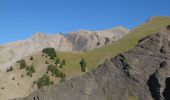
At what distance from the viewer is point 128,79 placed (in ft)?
204

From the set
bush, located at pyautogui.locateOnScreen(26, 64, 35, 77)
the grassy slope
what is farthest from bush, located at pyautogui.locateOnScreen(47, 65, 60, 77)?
bush, located at pyautogui.locateOnScreen(26, 64, 35, 77)

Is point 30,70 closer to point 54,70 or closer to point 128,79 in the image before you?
point 54,70

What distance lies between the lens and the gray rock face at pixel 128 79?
59469 millimetres

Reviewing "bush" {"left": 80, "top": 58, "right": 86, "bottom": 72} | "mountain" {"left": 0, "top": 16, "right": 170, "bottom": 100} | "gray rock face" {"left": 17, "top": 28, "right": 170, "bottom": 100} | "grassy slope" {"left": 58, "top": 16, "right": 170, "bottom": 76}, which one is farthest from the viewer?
"grassy slope" {"left": 58, "top": 16, "right": 170, "bottom": 76}

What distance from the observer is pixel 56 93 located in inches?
2502

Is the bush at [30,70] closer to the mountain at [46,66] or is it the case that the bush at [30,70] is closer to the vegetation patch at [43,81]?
the mountain at [46,66]

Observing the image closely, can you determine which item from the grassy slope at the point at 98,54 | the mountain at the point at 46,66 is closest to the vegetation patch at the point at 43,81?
the mountain at the point at 46,66

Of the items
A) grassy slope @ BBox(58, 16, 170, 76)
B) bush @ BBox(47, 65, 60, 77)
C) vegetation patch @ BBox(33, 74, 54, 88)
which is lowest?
vegetation patch @ BBox(33, 74, 54, 88)

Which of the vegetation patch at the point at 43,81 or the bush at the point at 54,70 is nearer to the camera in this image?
the vegetation patch at the point at 43,81

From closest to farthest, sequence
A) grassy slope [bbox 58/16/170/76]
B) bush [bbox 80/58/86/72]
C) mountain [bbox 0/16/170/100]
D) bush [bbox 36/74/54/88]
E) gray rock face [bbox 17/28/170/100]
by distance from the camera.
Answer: gray rock face [bbox 17/28/170/100], bush [bbox 36/74/54/88], mountain [bbox 0/16/170/100], bush [bbox 80/58/86/72], grassy slope [bbox 58/16/170/76]

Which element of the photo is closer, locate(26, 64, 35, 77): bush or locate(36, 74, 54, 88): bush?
locate(36, 74, 54, 88): bush

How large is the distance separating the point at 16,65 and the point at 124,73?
85989 mm

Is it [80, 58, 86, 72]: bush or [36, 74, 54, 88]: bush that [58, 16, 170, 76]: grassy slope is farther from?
[36, 74, 54, 88]: bush

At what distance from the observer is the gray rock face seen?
59469 millimetres
